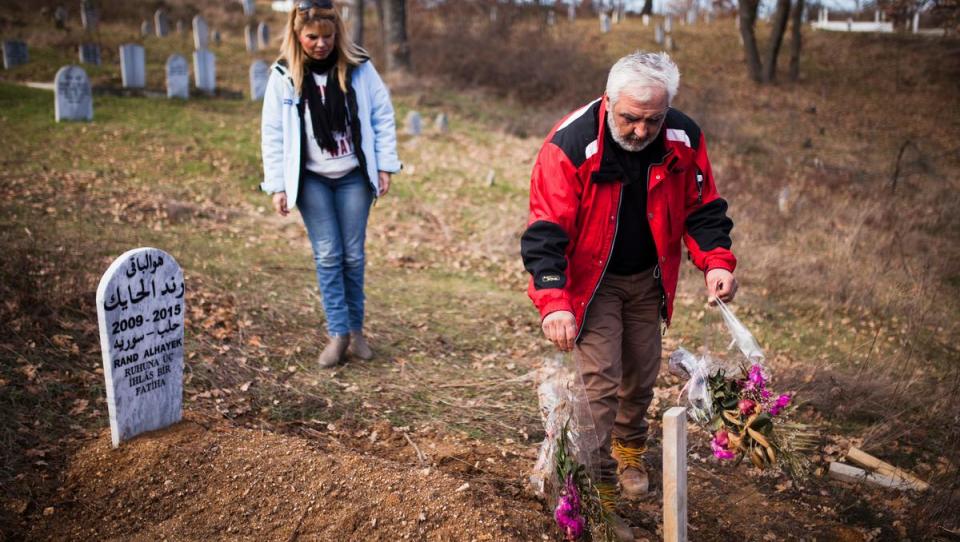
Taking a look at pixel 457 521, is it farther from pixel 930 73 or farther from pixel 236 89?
pixel 930 73

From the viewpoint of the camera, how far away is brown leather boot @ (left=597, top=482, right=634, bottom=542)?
118 inches

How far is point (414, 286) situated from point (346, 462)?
12.2 ft

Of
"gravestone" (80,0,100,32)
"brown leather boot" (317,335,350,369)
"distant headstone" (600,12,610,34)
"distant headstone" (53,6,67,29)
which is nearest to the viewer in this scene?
"brown leather boot" (317,335,350,369)

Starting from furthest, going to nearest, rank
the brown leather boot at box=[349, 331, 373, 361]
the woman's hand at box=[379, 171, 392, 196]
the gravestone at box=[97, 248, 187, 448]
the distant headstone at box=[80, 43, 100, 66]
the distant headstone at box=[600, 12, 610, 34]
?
the distant headstone at box=[600, 12, 610, 34]
the distant headstone at box=[80, 43, 100, 66]
the brown leather boot at box=[349, 331, 373, 361]
the woman's hand at box=[379, 171, 392, 196]
the gravestone at box=[97, 248, 187, 448]

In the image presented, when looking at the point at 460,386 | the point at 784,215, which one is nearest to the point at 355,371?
the point at 460,386

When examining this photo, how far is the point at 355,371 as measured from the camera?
4926 millimetres

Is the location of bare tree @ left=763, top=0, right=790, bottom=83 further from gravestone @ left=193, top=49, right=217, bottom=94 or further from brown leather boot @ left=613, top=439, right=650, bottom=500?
brown leather boot @ left=613, top=439, right=650, bottom=500

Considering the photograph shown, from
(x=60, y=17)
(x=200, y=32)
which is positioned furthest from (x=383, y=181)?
(x=60, y=17)

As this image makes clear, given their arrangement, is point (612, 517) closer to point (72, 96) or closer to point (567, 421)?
point (567, 421)

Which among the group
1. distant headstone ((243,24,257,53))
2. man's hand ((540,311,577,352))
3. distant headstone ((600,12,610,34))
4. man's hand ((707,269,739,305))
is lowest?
man's hand ((540,311,577,352))

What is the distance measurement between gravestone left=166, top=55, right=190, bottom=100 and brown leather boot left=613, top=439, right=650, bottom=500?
12.4 metres

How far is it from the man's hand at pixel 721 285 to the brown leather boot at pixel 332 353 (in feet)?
8.34

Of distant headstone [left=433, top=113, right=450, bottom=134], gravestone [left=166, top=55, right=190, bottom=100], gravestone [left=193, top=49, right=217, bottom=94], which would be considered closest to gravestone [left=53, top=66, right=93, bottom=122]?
gravestone [left=166, top=55, right=190, bottom=100]

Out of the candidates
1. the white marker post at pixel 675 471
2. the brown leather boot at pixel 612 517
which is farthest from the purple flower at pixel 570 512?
the white marker post at pixel 675 471
